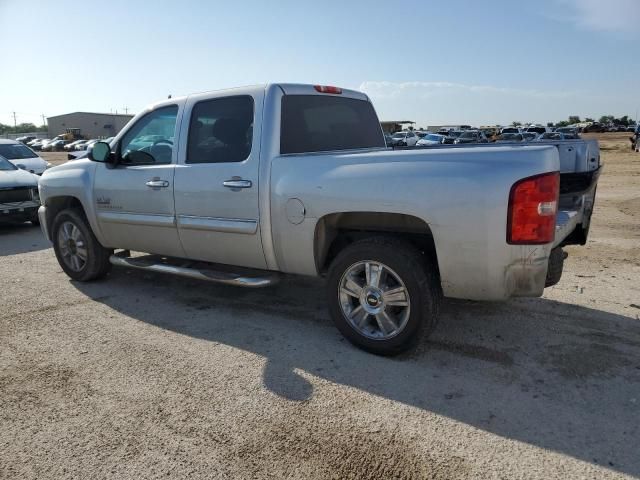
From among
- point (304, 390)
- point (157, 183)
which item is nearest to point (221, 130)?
point (157, 183)

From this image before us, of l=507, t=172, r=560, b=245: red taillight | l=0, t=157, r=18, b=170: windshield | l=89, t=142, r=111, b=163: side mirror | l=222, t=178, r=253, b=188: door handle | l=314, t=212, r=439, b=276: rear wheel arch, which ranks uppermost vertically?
l=89, t=142, r=111, b=163: side mirror

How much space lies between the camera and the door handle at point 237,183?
13.2 ft

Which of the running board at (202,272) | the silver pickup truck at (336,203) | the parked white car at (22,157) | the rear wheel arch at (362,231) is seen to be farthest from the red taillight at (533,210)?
the parked white car at (22,157)

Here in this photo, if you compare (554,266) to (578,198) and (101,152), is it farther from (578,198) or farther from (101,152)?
(101,152)

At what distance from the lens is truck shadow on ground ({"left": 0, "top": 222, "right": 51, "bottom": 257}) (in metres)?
7.88

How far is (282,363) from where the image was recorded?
3.61 m

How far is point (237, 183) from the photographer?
4.09 meters

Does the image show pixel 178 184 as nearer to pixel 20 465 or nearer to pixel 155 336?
pixel 155 336

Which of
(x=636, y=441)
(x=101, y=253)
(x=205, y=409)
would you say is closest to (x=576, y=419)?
(x=636, y=441)

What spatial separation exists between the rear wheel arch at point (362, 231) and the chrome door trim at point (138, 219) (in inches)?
61.4

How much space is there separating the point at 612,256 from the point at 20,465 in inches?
258

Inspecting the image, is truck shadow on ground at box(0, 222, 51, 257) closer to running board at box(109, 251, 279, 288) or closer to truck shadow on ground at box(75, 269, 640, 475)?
running board at box(109, 251, 279, 288)

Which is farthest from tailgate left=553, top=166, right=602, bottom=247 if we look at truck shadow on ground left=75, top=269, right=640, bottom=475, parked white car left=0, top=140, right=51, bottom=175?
parked white car left=0, top=140, right=51, bottom=175

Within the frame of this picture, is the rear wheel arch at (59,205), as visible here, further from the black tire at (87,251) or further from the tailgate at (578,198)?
the tailgate at (578,198)
